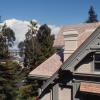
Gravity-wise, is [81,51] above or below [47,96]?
above

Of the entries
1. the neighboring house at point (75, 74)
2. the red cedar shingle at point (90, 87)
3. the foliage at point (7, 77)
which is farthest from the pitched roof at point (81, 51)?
the foliage at point (7, 77)

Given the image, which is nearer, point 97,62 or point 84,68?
point 97,62

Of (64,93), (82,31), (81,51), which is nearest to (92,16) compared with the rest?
(82,31)

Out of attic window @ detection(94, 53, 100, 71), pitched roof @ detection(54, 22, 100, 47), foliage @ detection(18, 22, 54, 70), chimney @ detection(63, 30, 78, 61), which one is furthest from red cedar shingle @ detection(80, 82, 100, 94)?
foliage @ detection(18, 22, 54, 70)

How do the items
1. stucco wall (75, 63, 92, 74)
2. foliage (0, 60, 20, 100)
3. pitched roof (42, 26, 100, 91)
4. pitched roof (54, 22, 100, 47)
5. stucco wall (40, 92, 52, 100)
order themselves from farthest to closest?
pitched roof (54, 22, 100, 47), foliage (0, 60, 20, 100), stucco wall (40, 92, 52, 100), stucco wall (75, 63, 92, 74), pitched roof (42, 26, 100, 91)

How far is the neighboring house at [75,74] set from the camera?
1783 cm

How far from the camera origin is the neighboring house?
17.8m

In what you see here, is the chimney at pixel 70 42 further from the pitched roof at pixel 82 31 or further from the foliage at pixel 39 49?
the foliage at pixel 39 49

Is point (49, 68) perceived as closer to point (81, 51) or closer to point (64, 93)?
point (64, 93)

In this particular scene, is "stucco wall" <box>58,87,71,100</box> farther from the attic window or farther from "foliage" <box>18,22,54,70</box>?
"foliage" <box>18,22,54,70</box>

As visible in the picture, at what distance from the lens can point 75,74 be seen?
18.6m

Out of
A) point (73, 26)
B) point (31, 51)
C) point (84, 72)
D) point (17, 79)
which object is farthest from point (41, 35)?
point (84, 72)

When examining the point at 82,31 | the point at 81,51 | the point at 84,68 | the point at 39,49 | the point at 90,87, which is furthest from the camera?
the point at 39,49

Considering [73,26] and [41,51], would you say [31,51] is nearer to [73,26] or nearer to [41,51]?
[41,51]
